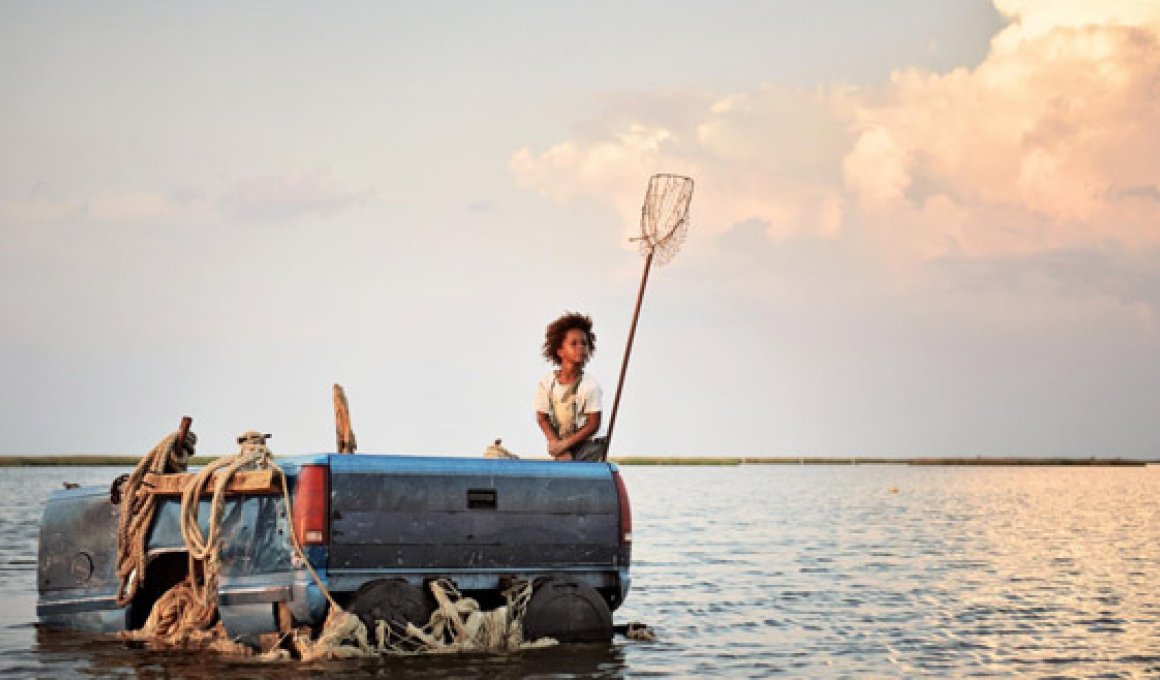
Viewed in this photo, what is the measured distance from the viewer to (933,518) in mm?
40438

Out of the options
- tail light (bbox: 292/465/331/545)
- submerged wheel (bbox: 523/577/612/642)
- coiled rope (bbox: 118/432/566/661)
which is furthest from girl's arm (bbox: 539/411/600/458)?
tail light (bbox: 292/465/331/545)

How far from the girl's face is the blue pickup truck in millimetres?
1109

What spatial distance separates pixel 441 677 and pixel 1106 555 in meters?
18.4

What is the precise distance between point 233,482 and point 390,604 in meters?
1.48

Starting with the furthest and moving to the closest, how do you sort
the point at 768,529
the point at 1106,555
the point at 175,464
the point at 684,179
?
the point at 768,529 < the point at 1106,555 < the point at 684,179 < the point at 175,464

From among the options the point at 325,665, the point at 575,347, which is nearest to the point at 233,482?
the point at 325,665


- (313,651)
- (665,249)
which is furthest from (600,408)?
(313,651)

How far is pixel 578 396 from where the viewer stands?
11.7 metres

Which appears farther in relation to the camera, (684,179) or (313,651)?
(684,179)

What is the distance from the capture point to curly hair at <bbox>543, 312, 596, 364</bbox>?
39.0 feet

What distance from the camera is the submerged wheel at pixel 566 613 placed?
1052 cm

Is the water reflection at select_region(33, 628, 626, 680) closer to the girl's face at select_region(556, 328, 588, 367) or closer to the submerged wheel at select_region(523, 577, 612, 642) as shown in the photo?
the submerged wheel at select_region(523, 577, 612, 642)

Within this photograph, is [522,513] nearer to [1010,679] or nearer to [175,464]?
[175,464]

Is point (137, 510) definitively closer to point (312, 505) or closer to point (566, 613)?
point (312, 505)
